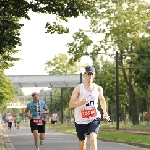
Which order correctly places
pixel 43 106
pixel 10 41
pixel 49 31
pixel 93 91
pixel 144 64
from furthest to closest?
1. pixel 144 64
2. pixel 49 31
3. pixel 10 41
4. pixel 43 106
5. pixel 93 91

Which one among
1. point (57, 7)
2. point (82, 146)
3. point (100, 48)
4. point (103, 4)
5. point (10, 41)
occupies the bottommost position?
point (82, 146)

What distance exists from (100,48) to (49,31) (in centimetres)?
3364

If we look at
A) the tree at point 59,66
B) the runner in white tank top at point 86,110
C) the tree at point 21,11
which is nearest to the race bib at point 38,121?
the tree at point 21,11

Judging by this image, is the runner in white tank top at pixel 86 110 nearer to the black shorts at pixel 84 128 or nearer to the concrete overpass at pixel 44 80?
the black shorts at pixel 84 128

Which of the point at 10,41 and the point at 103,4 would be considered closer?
the point at 10,41

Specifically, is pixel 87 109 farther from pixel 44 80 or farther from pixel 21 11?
pixel 44 80

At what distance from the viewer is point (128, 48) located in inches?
2469

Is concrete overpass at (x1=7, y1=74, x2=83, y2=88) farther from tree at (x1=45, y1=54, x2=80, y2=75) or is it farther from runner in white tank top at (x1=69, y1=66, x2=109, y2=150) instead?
runner in white tank top at (x1=69, y1=66, x2=109, y2=150)

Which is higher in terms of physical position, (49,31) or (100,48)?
(100,48)

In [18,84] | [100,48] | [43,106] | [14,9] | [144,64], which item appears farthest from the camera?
[18,84]

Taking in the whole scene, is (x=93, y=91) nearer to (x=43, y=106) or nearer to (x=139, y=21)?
(x=43, y=106)

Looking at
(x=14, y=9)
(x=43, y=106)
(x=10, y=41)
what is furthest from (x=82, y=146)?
(x=14, y=9)

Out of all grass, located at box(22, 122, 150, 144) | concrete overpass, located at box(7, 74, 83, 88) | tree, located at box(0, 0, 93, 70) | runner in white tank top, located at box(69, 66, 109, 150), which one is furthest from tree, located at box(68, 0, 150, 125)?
runner in white tank top, located at box(69, 66, 109, 150)

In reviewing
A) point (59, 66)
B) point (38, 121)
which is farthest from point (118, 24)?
point (59, 66)
